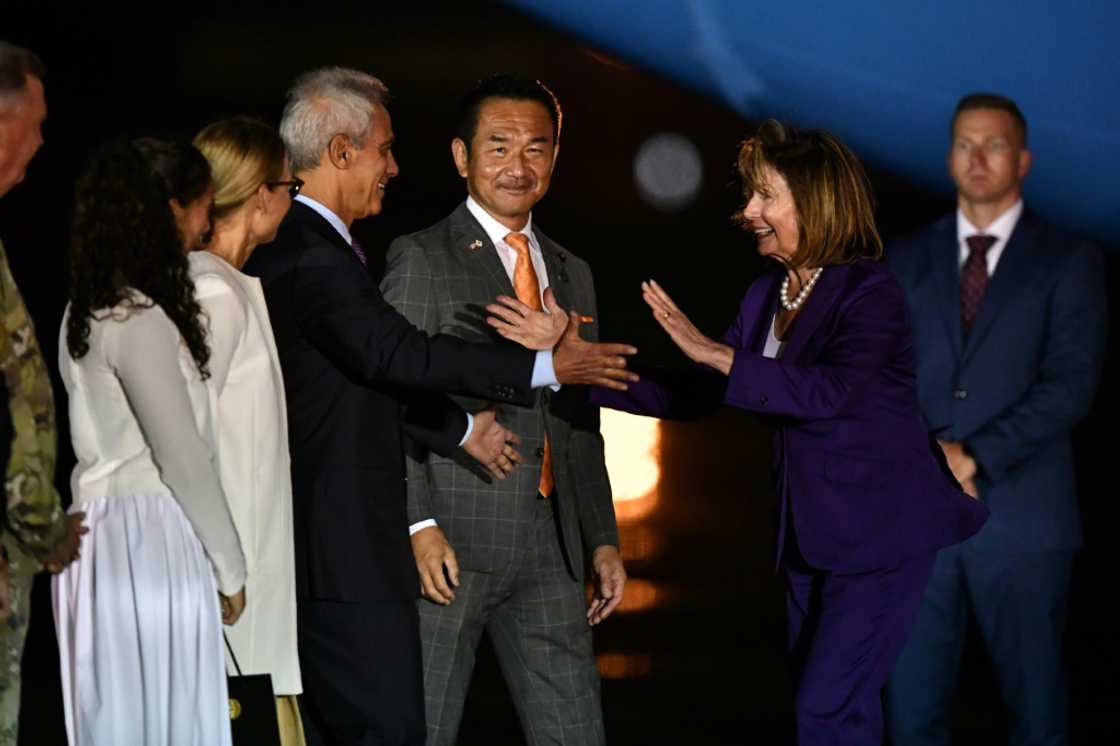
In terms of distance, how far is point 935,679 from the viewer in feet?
13.1

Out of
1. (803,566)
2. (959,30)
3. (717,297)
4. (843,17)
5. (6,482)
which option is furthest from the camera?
(717,297)

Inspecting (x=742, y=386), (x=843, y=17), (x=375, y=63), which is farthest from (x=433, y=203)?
(x=742, y=386)

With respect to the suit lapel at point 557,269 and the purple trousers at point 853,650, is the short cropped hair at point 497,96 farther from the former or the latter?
the purple trousers at point 853,650

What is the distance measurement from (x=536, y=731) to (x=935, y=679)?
38.5 inches

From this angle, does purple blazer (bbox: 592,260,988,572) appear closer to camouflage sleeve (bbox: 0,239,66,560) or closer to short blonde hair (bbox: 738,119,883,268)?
short blonde hair (bbox: 738,119,883,268)

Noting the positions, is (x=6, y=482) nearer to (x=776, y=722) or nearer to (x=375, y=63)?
(x=776, y=722)

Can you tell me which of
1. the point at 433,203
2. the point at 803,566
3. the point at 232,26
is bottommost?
the point at 803,566

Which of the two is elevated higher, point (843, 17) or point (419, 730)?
point (843, 17)

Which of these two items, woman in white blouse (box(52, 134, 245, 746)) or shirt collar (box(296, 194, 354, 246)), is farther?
shirt collar (box(296, 194, 354, 246))

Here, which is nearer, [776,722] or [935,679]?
[935,679]

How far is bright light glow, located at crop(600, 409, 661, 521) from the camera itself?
7.66 m

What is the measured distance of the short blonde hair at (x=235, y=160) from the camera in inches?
119

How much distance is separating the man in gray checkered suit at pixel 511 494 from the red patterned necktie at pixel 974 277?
0.95 meters

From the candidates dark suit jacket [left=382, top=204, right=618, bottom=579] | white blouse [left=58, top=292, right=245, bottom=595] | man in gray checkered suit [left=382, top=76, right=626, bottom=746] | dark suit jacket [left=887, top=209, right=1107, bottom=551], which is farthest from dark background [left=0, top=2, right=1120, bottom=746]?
white blouse [left=58, top=292, right=245, bottom=595]
